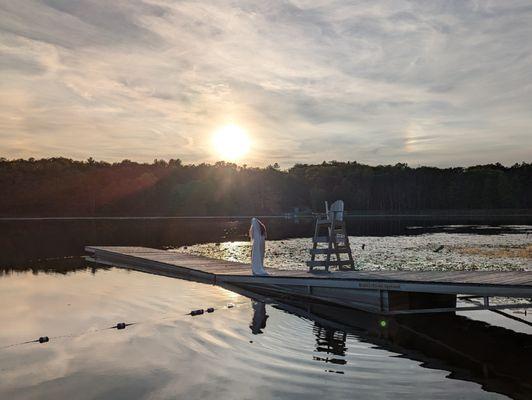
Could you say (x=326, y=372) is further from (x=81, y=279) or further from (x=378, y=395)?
(x=81, y=279)

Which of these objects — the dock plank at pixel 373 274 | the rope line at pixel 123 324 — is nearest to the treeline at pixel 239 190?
the dock plank at pixel 373 274

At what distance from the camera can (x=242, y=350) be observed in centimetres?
930

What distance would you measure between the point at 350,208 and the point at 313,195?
9510 mm

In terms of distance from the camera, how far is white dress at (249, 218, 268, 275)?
1449 centimetres

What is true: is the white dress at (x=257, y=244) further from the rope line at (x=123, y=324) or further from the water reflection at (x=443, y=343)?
the water reflection at (x=443, y=343)

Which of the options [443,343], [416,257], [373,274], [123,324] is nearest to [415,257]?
[416,257]

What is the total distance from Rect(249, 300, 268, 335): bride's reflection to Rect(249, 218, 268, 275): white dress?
128cm

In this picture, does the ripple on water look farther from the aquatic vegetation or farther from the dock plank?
the dock plank

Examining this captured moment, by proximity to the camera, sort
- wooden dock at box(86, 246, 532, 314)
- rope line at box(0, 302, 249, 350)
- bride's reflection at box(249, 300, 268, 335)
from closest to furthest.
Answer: rope line at box(0, 302, 249, 350) → wooden dock at box(86, 246, 532, 314) → bride's reflection at box(249, 300, 268, 335)

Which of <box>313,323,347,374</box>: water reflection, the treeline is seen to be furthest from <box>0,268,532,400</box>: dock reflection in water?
the treeline

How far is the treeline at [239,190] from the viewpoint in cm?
12012

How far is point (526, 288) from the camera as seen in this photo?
31.8 ft

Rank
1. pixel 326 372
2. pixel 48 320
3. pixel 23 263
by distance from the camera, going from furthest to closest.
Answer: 1. pixel 23 263
2. pixel 48 320
3. pixel 326 372

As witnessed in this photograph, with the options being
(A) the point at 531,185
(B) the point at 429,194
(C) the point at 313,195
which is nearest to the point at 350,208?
(C) the point at 313,195
